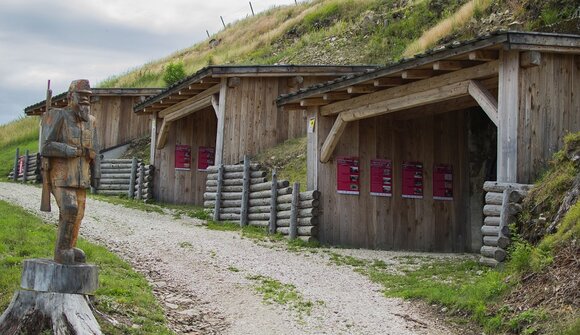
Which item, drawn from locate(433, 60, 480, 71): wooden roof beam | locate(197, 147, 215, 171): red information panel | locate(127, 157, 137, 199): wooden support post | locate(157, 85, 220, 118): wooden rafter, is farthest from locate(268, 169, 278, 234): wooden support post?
locate(127, 157, 137, 199): wooden support post

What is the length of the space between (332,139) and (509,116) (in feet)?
16.5

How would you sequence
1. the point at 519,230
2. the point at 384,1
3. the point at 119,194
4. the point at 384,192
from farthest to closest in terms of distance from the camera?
the point at 384,1, the point at 119,194, the point at 384,192, the point at 519,230

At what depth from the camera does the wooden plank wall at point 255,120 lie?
2000 centimetres

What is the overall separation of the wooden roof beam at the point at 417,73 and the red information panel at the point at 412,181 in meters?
3.63

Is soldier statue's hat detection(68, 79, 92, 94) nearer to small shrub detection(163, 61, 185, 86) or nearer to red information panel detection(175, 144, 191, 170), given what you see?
red information panel detection(175, 144, 191, 170)

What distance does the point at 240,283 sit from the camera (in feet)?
35.0

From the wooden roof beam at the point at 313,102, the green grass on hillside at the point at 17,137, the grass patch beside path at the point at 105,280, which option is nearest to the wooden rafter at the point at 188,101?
the wooden roof beam at the point at 313,102

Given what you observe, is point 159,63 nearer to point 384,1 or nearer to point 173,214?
point 384,1

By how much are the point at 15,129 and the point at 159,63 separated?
50.2 feet

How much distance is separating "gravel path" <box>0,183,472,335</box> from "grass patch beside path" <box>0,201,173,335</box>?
35cm

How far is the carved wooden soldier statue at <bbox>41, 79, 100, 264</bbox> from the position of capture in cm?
728

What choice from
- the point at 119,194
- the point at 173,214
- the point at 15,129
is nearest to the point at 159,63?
the point at 15,129

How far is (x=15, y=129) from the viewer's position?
145 ft

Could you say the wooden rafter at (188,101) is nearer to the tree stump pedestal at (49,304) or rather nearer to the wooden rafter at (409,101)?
the wooden rafter at (409,101)
